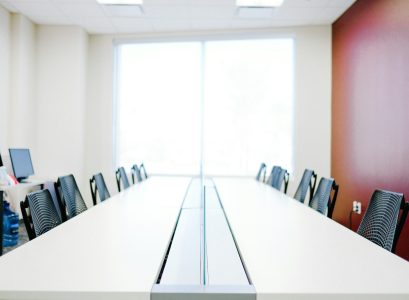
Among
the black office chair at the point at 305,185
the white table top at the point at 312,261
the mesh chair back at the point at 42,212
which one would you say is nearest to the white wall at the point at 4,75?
the mesh chair back at the point at 42,212

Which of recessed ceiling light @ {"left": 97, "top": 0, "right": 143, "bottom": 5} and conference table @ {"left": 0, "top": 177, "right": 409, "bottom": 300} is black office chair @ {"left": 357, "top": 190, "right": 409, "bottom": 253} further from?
recessed ceiling light @ {"left": 97, "top": 0, "right": 143, "bottom": 5}

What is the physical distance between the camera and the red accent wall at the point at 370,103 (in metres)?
3.63

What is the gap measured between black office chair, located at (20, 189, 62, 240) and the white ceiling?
340 centimetres

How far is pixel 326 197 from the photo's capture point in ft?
8.89

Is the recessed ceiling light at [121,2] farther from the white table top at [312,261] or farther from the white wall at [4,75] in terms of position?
the white table top at [312,261]

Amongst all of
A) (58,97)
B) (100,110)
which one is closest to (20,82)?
(58,97)

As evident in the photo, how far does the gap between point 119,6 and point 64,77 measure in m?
1.57

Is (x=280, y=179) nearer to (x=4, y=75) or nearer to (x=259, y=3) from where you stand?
(x=259, y=3)

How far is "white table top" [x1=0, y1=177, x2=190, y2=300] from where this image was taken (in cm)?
107

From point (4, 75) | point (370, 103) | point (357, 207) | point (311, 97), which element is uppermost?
point (4, 75)

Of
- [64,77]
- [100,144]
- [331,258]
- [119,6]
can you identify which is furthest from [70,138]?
[331,258]

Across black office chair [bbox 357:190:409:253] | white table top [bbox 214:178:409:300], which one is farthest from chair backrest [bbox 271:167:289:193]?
Answer: black office chair [bbox 357:190:409:253]

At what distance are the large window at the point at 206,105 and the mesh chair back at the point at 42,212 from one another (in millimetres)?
3967

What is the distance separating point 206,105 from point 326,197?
11.6 feet
